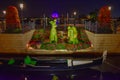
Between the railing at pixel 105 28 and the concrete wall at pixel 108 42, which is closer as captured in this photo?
the concrete wall at pixel 108 42

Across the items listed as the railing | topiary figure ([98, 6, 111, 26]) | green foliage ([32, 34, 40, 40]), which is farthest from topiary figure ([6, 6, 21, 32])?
topiary figure ([98, 6, 111, 26])

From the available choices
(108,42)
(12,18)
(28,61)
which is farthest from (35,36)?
(28,61)

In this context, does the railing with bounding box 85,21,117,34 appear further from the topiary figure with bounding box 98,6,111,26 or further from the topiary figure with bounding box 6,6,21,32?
the topiary figure with bounding box 6,6,21,32

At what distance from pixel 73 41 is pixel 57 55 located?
282 centimetres

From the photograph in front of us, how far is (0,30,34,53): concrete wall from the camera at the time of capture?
1603 centimetres

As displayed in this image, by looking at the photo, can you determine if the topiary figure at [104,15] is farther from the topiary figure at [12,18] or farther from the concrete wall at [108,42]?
the topiary figure at [12,18]

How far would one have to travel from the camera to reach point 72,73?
12156 mm

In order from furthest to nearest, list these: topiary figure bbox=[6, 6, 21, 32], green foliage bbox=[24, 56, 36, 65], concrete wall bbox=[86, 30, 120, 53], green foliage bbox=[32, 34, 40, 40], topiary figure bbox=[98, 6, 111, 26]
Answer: green foliage bbox=[32, 34, 40, 40]
topiary figure bbox=[98, 6, 111, 26]
topiary figure bbox=[6, 6, 21, 32]
concrete wall bbox=[86, 30, 120, 53]
green foliage bbox=[24, 56, 36, 65]

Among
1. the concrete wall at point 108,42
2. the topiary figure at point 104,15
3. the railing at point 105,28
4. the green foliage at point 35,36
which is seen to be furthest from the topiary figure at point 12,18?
the topiary figure at point 104,15

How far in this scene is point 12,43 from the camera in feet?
52.6

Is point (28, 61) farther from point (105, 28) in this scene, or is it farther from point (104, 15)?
point (104, 15)

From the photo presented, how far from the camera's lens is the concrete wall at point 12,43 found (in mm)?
16031

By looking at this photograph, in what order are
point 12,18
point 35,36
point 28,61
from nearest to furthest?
point 28,61
point 12,18
point 35,36

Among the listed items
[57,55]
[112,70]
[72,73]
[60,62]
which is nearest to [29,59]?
[60,62]
